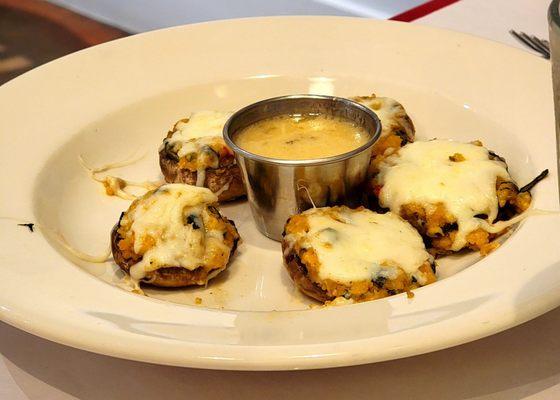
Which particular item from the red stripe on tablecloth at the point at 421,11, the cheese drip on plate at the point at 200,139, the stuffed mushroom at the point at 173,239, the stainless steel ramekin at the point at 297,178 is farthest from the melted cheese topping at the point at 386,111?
the red stripe on tablecloth at the point at 421,11

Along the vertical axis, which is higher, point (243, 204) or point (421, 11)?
point (421, 11)

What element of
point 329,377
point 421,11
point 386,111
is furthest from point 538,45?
point 329,377

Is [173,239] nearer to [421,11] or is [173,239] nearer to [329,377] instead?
[329,377]

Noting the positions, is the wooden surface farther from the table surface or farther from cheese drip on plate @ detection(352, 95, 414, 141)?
the table surface

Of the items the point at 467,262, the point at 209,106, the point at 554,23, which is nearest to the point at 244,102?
the point at 209,106

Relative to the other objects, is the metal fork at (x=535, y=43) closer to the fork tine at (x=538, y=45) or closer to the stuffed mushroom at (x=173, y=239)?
the fork tine at (x=538, y=45)

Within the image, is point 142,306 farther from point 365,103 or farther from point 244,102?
point 244,102

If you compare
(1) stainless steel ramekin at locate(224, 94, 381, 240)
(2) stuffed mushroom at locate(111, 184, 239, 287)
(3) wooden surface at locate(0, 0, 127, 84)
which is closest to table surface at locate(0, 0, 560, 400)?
(2) stuffed mushroom at locate(111, 184, 239, 287)

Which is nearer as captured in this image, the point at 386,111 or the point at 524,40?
the point at 386,111
